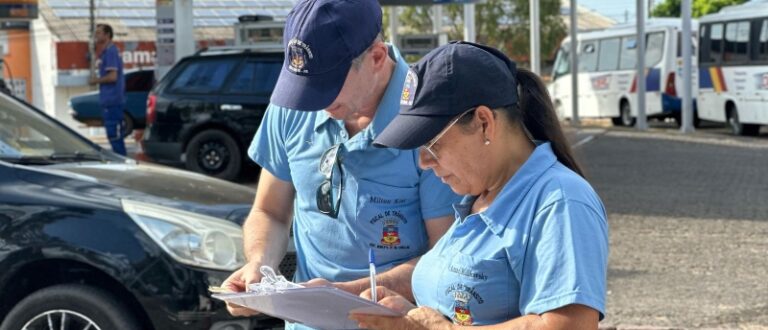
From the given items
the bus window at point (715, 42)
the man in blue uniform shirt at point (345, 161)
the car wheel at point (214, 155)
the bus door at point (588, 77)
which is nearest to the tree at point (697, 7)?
the bus door at point (588, 77)

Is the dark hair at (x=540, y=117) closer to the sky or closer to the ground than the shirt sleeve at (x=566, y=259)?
closer to the sky

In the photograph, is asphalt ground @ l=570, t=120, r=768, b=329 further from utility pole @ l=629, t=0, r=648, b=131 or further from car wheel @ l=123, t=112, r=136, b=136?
car wheel @ l=123, t=112, r=136, b=136

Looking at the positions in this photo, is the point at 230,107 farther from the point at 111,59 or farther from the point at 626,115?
the point at 626,115

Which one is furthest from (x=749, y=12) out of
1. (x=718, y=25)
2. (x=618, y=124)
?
(x=618, y=124)

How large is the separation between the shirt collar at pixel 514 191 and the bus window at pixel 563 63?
101 feet

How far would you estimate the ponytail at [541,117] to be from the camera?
2611 mm

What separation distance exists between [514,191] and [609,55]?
30.6 meters

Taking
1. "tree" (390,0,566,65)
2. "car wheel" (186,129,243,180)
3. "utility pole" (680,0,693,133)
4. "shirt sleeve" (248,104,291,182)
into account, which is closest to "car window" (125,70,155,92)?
"car wheel" (186,129,243,180)

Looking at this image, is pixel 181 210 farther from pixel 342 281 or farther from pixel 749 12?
pixel 749 12

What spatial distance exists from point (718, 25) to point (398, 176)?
84.5 feet

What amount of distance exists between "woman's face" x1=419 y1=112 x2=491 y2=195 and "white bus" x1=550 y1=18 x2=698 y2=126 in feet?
88.8

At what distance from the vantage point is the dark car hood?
555cm

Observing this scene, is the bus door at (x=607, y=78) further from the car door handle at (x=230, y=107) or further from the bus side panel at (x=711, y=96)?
the car door handle at (x=230, y=107)

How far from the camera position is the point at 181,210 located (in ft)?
18.2
